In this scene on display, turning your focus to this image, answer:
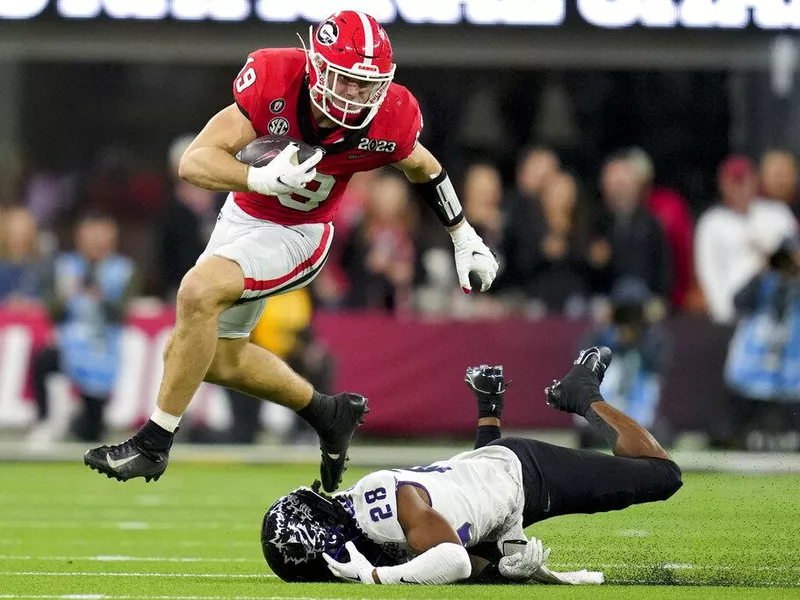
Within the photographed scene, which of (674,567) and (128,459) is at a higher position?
(128,459)

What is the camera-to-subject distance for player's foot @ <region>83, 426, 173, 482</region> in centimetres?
664

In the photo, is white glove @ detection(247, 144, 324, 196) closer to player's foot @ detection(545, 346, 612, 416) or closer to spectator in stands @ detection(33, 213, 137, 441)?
player's foot @ detection(545, 346, 612, 416)

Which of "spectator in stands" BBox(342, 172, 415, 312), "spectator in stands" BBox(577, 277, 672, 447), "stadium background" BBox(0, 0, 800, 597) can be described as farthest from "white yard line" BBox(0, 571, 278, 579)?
"spectator in stands" BBox(342, 172, 415, 312)

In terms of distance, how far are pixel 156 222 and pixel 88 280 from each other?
2.98m

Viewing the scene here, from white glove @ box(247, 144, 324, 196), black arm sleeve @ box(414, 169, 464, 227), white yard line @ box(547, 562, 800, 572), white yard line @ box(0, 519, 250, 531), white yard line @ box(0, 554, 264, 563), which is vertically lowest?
white yard line @ box(0, 519, 250, 531)

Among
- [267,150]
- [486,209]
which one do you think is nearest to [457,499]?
[267,150]

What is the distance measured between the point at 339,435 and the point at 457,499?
1407mm

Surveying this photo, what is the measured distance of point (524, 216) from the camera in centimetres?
1264

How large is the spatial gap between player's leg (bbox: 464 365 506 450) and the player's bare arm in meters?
1.35

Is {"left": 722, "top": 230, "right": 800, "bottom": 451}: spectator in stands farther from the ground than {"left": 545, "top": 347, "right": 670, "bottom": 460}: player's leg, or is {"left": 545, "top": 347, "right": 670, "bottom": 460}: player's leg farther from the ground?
{"left": 545, "top": 347, "right": 670, "bottom": 460}: player's leg

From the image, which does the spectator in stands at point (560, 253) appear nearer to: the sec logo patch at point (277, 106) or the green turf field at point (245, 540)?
the green turf field at point (245, 540)

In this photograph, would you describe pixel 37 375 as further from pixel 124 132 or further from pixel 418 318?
pixel 124 132

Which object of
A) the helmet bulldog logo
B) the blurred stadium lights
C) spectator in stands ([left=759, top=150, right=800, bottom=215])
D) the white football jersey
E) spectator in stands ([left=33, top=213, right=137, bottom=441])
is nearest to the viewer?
the white football jersey

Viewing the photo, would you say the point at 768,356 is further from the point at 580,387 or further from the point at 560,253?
the point at 580,387
